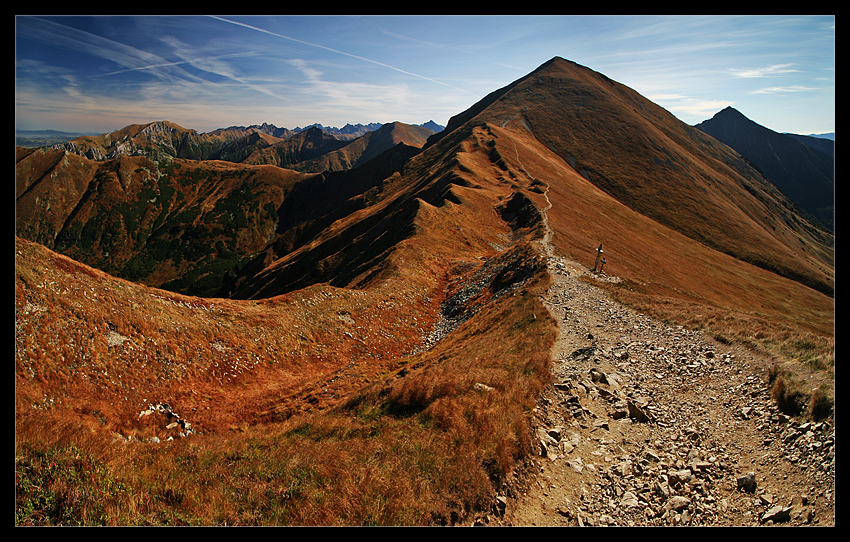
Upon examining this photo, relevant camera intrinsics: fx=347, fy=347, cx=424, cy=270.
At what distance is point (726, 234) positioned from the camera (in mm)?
108750

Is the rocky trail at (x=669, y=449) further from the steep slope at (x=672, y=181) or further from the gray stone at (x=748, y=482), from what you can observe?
the steep slope at (x=672, y=181)

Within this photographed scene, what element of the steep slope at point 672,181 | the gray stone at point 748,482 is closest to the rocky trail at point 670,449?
the gray stone at point 748,482

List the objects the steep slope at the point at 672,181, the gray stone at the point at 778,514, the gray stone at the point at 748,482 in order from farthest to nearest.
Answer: the steep slope at the point at 672,181, the gray stone at the point at 748,482, the gray stone at the point at 778,514

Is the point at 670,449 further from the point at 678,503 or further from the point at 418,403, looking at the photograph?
the point at 418,403

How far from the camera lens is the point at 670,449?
1064cm

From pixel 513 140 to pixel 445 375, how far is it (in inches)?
4997

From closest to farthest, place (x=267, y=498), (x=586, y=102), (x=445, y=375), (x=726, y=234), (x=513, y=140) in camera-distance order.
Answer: (x=267, y=498) → (x=445, y=375) → (x=726, y=234) → (x=513, y=140) → (x=586, y=102)

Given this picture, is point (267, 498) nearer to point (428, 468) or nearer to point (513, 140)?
point (428, 468)

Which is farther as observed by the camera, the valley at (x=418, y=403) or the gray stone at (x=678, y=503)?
the gray stone at (x=678, y=503)

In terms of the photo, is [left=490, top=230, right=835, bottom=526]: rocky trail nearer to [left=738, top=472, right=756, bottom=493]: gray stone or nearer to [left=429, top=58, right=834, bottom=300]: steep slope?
[left=738, top=472, right=756, bottom=493]: gray stone

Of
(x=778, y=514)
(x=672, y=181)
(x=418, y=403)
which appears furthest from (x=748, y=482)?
(x=672, y=181)

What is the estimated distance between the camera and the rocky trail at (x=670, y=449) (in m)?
8.52

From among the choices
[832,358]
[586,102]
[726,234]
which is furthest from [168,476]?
[586,102]

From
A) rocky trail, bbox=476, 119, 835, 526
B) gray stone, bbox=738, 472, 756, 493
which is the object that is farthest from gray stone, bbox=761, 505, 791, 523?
gray stone, bbox=738, 472, 756, 493
